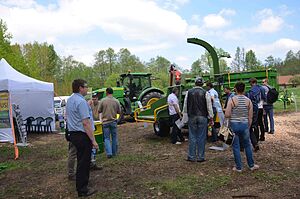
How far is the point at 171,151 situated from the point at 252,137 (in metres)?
2.00

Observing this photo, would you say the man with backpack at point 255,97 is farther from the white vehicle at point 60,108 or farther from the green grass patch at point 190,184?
the white vehicle at point 60,108

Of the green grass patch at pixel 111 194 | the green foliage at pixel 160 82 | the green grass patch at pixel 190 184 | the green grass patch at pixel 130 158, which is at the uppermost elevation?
the green foliage at pixel 160 82

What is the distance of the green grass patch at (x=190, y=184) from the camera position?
4727 mm

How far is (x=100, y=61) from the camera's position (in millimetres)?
51875

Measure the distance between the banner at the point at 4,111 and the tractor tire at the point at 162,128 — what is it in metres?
4.45

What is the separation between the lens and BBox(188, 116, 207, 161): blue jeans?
6359 mm

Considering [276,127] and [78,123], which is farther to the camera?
[276,127]

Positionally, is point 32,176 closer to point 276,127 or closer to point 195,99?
point 195,99

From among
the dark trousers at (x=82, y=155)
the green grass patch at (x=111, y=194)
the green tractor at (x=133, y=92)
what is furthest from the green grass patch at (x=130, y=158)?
the green tractor at (x=133, y=92)

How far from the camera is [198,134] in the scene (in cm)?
642

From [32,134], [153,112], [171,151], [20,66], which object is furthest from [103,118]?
[20,66]

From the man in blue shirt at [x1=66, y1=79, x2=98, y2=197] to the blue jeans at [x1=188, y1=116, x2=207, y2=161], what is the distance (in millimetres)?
2457

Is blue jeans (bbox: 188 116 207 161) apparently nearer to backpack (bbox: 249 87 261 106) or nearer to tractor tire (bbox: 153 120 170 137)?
backpack (bbox: 249 87 261 106)

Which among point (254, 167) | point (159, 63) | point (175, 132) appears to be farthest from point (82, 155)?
point (159, 63)
